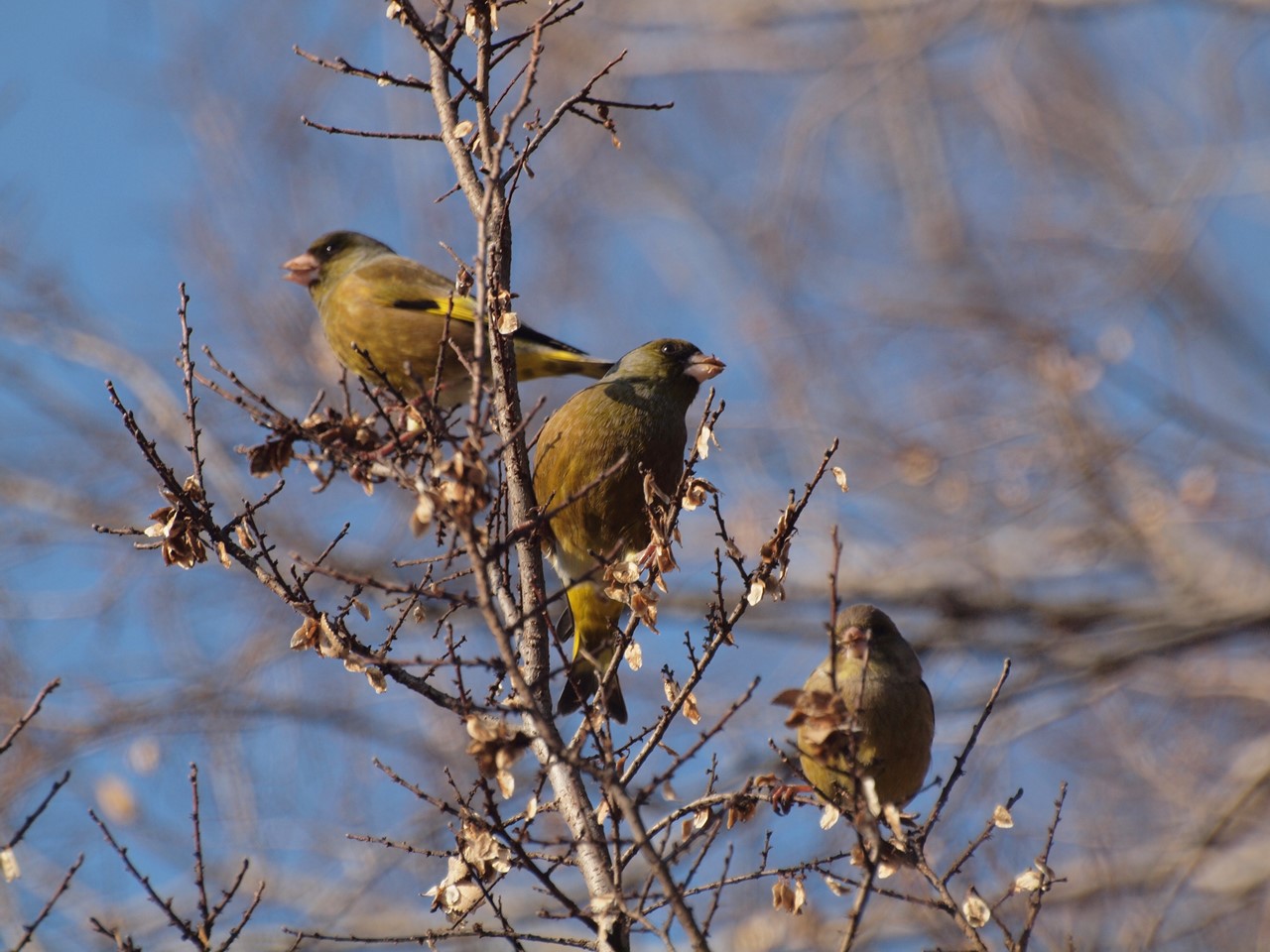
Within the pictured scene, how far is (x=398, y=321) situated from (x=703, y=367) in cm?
157

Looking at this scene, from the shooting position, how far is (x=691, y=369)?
5.03 m

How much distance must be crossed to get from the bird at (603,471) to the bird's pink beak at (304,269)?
7.27 feet

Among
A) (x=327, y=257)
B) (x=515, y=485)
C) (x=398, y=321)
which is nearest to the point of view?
(x=515, y=485)

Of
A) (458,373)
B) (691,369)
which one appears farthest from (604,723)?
(458,373)

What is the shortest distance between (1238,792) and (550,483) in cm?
540

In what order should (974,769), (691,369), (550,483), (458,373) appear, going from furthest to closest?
(974,769) → (458,373) → (691,369) → (550,483)

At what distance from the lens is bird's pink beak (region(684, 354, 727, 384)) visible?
196 inches

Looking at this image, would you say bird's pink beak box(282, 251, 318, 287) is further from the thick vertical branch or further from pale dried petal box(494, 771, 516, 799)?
pale dried petal box(494, 771, 516, 799)

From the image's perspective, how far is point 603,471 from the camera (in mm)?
4574

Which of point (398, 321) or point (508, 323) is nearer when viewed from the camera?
point (508, 323)

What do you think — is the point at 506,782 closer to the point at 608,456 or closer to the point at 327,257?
the point at 608,456

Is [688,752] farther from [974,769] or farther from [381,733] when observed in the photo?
[381,733]

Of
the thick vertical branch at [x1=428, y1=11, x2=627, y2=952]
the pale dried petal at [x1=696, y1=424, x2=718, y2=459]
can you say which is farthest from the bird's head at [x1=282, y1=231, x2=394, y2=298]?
the pale dried petal at [x1=696, y1=424, x2=718, y2=459]

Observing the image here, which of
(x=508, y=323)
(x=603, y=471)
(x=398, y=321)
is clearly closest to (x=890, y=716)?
(x=603, y=471)
